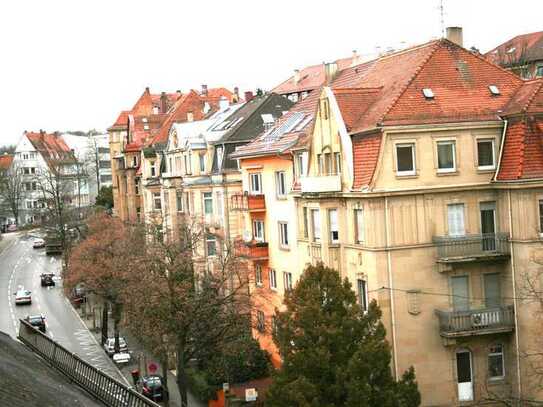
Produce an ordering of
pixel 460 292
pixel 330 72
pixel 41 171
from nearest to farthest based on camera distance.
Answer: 1. pixel 460 292
2. pixel 330 72
3. pixel 41 171

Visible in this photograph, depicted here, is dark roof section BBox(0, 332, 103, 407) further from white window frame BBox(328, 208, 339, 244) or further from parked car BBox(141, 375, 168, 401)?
parked car BBox(141, 375, 168, 401)

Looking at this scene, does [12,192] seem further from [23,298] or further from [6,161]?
[23,298]

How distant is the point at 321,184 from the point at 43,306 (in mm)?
40324

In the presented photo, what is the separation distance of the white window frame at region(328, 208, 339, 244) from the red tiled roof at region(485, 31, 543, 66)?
50780 millimetres

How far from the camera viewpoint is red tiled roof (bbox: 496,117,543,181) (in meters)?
29.6

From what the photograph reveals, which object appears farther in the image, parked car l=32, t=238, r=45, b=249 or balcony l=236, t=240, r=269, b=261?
parked car l=32, t=238, r=45, b=249

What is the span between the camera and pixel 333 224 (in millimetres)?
33875

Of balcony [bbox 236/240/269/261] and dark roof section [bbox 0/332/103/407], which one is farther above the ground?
balcony [bbox 236/240/269/261]

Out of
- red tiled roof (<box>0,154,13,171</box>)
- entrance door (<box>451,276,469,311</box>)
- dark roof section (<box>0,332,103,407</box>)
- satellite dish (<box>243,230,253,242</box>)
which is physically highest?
red tiled roof (<box>0,154,13,171</box>)

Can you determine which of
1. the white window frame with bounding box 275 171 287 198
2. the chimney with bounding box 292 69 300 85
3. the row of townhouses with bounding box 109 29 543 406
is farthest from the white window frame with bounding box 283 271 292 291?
the chimney with bounding box 292 69 300 85

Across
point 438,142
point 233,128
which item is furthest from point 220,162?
point 438,142

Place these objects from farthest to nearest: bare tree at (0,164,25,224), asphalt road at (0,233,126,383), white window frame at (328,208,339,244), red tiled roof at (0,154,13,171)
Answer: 1. red tiled roof at (0,154,13,171)
2. bare tree at (0,164,25,224)
3. asphalt road at (0,233,126,383)
4. white window frame at (328,208,339,244)

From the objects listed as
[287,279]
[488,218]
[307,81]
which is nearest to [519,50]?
[307,81]

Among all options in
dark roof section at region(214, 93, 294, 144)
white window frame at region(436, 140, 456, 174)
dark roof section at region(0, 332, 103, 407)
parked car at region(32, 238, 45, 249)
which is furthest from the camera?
parked car at region(32, 238, 45, 249)
